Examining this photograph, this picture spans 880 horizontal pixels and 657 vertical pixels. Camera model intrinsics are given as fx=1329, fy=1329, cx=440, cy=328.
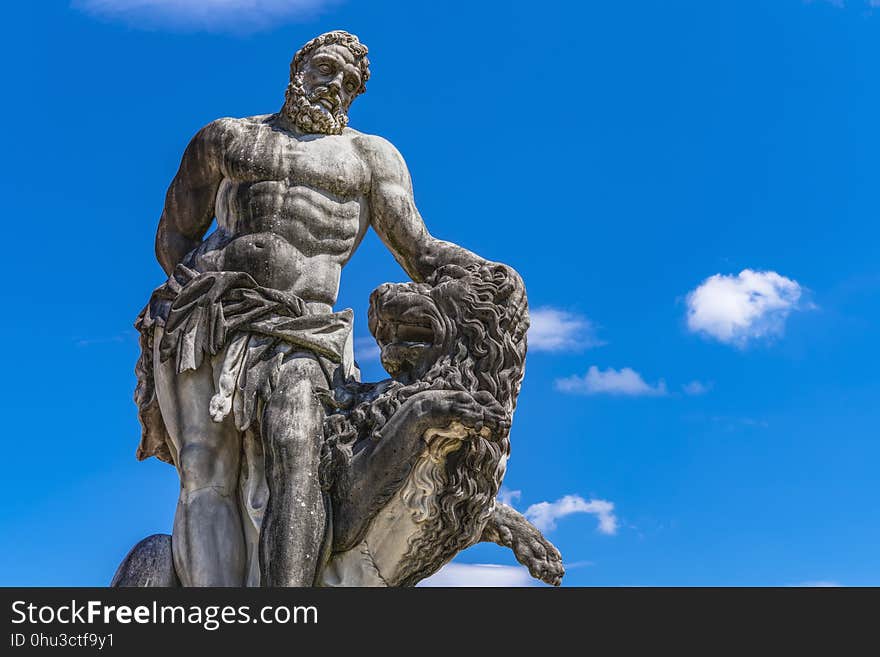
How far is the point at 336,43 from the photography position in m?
9.26

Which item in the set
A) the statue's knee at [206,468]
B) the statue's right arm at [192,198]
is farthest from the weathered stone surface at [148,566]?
the statue's right arm at [192,198]

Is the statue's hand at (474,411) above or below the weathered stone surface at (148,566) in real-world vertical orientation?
above

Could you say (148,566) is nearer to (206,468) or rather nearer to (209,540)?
(209,540)

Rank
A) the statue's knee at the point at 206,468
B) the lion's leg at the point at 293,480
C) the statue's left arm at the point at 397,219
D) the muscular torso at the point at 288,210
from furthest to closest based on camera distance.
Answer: the statue's left arm at the point at 397,219 < the muscular torso at the point at 288,210 < the statue's knee at the point at 206,468 < the lion's leg at the point at 293,480

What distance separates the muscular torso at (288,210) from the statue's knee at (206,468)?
1184mm

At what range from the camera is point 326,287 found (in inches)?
354

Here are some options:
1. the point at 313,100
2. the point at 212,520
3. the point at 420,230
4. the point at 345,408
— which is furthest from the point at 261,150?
the point at 212,520

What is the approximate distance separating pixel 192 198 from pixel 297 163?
3.03ft

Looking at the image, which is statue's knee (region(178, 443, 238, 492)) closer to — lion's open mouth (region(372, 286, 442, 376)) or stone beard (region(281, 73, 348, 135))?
lion's open mouth (region(372, 286, 442, 376))

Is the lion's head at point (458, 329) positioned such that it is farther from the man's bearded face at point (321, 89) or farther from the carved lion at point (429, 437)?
the man's bearded face at point (321, 89)

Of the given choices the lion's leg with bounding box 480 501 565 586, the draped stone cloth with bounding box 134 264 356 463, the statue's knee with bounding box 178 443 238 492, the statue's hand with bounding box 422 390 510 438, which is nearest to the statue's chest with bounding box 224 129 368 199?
the draped stone cloth with bounding box 134 264 356 463

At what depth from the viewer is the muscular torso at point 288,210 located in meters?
8.90
